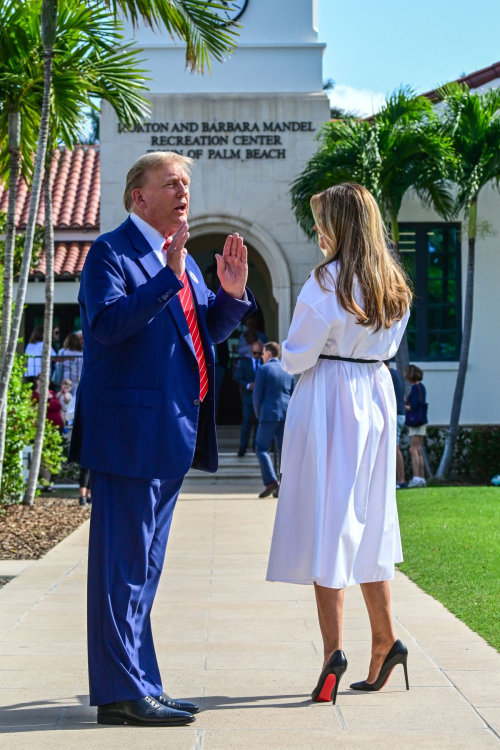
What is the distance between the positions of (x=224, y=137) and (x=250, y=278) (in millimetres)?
6245

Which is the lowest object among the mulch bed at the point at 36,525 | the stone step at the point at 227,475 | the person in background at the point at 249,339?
the stone step at the point at 227,475

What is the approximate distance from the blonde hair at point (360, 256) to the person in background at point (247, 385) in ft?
39.3

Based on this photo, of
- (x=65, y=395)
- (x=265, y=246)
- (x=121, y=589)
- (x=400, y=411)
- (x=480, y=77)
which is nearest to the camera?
(x=121, y=589)

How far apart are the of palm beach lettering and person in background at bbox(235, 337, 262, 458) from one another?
338cm

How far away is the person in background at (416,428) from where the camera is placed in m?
15.1

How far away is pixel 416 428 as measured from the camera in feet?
50.0

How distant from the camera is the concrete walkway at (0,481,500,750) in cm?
366

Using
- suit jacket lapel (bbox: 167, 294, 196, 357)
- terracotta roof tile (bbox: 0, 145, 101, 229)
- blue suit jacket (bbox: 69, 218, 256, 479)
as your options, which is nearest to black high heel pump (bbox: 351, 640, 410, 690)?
blue suit jacket (bbox: 69, 218, 256, 479)

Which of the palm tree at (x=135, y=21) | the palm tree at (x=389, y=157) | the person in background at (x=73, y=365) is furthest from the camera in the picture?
the person in background at (x=73, y=365)

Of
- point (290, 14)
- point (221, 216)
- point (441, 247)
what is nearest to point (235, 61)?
point (290, 14)

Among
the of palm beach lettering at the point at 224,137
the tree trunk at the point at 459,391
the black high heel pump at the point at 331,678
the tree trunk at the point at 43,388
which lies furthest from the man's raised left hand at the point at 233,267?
the of palm beach lettering at the point at 224,137

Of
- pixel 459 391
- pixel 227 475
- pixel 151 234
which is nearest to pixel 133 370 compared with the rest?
pixel 151 234

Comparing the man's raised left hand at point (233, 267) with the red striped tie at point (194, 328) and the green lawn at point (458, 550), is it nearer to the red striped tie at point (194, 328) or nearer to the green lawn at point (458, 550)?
the red striped tie at point (194, 328)

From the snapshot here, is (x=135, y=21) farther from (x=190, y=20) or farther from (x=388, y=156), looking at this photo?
(x=388, y=156)
